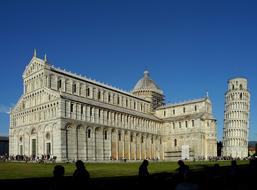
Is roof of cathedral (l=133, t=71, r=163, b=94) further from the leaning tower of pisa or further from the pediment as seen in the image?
the pediment

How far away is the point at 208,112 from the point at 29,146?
43.2 m

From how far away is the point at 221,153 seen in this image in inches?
4375

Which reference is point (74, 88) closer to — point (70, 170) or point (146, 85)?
point (146, 85)

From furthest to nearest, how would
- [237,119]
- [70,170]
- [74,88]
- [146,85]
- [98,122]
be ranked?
[237,119] < [146,85] < [74,88] < [98,122] < [70,170]

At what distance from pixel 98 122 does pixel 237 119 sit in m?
48.6

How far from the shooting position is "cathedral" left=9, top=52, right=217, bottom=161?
217ft

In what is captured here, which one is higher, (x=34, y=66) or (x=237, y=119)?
(x=34, y=66)

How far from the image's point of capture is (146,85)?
10238 cm

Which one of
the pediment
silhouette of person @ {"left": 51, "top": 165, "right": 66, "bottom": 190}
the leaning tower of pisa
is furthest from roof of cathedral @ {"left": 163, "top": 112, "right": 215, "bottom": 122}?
silhouette of person @ {"left": 51, "top": 165, "right": 66, "bottom": 190}

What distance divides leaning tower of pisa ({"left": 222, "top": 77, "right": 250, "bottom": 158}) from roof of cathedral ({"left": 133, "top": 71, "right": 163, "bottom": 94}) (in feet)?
67.1

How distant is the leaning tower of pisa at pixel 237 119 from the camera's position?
104625 millimetres

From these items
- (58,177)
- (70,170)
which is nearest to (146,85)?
(70,170)

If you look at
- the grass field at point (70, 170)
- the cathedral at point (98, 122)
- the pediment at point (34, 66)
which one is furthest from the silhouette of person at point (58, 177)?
the pediment at point (34, 66)

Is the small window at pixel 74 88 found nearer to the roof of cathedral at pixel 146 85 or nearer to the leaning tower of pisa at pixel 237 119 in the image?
the roof of cathedral at pixel 146 85
